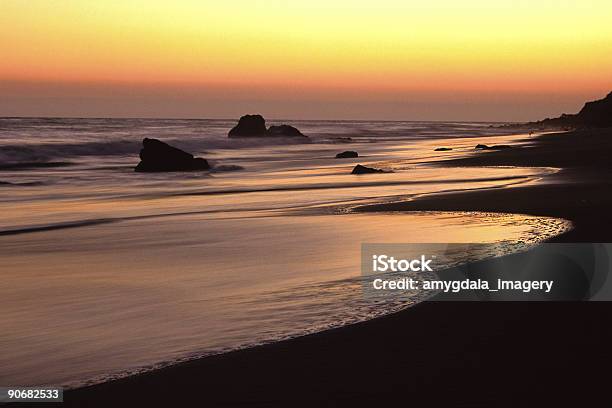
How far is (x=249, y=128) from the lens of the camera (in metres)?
107

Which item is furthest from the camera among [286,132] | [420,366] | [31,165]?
[286,132]

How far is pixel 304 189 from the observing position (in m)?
24.5

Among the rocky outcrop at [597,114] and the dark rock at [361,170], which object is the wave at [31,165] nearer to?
the dark rock at [361,170]

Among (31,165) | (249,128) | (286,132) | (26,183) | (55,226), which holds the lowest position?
(31,165)

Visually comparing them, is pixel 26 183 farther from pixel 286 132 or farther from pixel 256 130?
pixel 286 132

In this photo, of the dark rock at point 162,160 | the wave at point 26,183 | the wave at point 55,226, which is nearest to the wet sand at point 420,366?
the wave at point 55,226

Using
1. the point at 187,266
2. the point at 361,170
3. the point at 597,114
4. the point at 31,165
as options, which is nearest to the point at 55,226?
the point at 187,266

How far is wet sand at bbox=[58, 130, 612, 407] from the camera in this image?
18.7ft

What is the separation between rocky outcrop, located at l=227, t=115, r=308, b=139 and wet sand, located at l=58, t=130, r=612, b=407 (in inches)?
3854

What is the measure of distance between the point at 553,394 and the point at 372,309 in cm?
288

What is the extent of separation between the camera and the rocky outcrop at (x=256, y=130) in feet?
347

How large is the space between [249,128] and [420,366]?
10175 cm

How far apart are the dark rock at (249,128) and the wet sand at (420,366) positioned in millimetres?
97823

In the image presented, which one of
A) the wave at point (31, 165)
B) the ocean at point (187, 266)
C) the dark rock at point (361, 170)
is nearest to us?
the ocean at point (187, 266)
